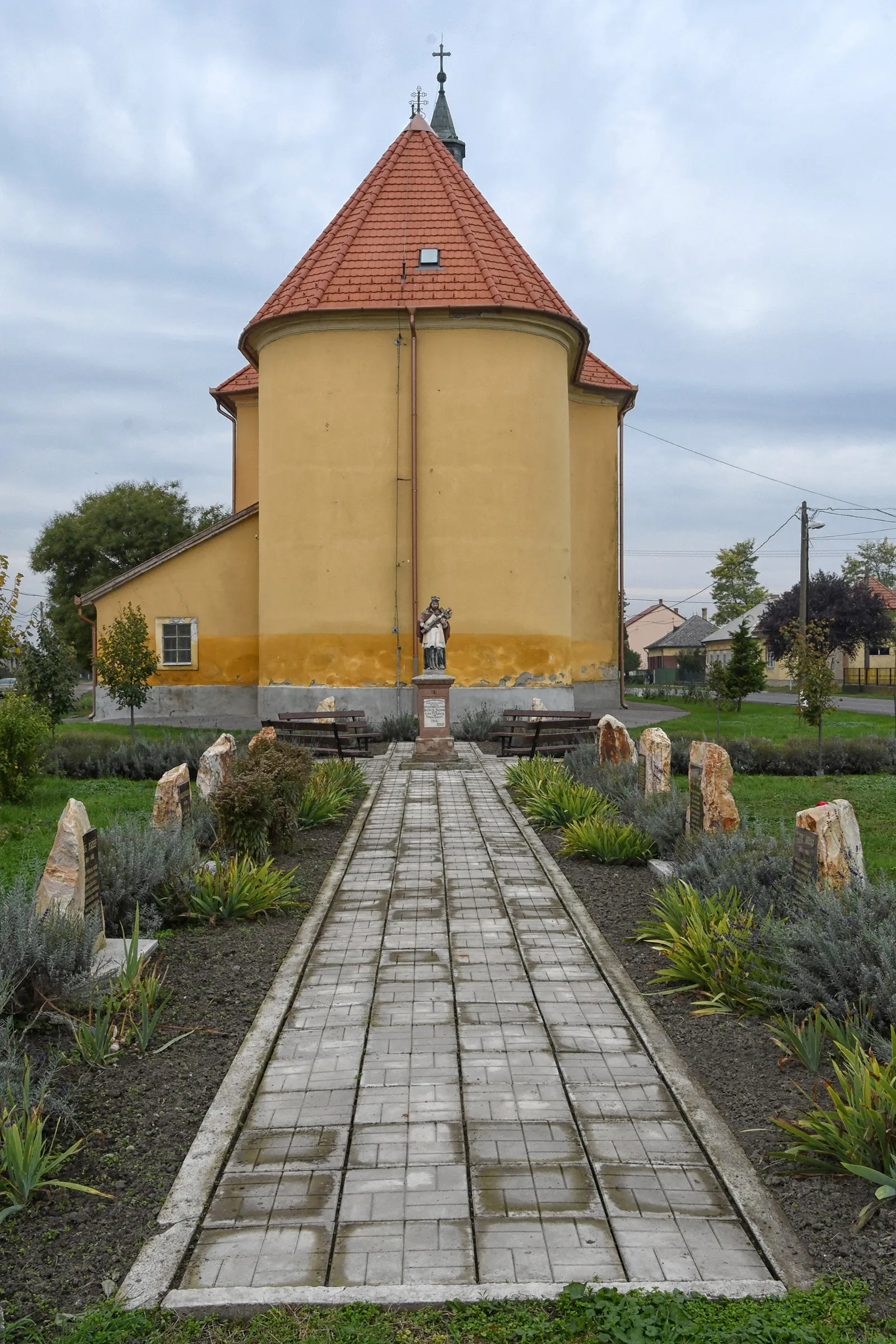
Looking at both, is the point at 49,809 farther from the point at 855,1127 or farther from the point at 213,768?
the point at 855,1127

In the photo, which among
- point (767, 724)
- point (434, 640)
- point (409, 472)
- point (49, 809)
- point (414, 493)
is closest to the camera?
point (49, 809)

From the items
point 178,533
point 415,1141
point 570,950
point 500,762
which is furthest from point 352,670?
point 178,533

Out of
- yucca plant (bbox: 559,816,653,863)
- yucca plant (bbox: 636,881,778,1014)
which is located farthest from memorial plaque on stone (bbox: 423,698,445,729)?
yucca plant (bbox: 636,881,778,1014)

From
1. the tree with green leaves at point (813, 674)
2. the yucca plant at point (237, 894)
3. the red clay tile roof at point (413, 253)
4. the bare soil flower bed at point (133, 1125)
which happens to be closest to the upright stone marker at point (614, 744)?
the tree with green leaves at point (813, 674)

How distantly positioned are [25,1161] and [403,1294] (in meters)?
1.46

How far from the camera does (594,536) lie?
2822cm

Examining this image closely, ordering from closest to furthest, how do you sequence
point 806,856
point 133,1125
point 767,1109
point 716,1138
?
point 716,1138 < point 133,1125 < point 767,1109 < point 806,856

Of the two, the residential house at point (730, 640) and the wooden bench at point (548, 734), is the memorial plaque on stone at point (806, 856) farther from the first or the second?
the residential house at point (730, 640)

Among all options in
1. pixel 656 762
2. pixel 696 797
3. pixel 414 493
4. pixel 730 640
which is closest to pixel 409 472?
pixel 414 493

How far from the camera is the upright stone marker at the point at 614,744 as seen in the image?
1323cm

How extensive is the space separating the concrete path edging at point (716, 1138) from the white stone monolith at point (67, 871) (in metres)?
3.11

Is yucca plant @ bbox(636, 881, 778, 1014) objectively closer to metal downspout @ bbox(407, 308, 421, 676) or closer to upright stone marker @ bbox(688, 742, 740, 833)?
upright stone marker @ bbox(688, 742, 740, 833)

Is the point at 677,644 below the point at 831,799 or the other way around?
the other way around

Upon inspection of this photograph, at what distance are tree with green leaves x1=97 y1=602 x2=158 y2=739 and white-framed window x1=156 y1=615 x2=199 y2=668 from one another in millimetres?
3735
